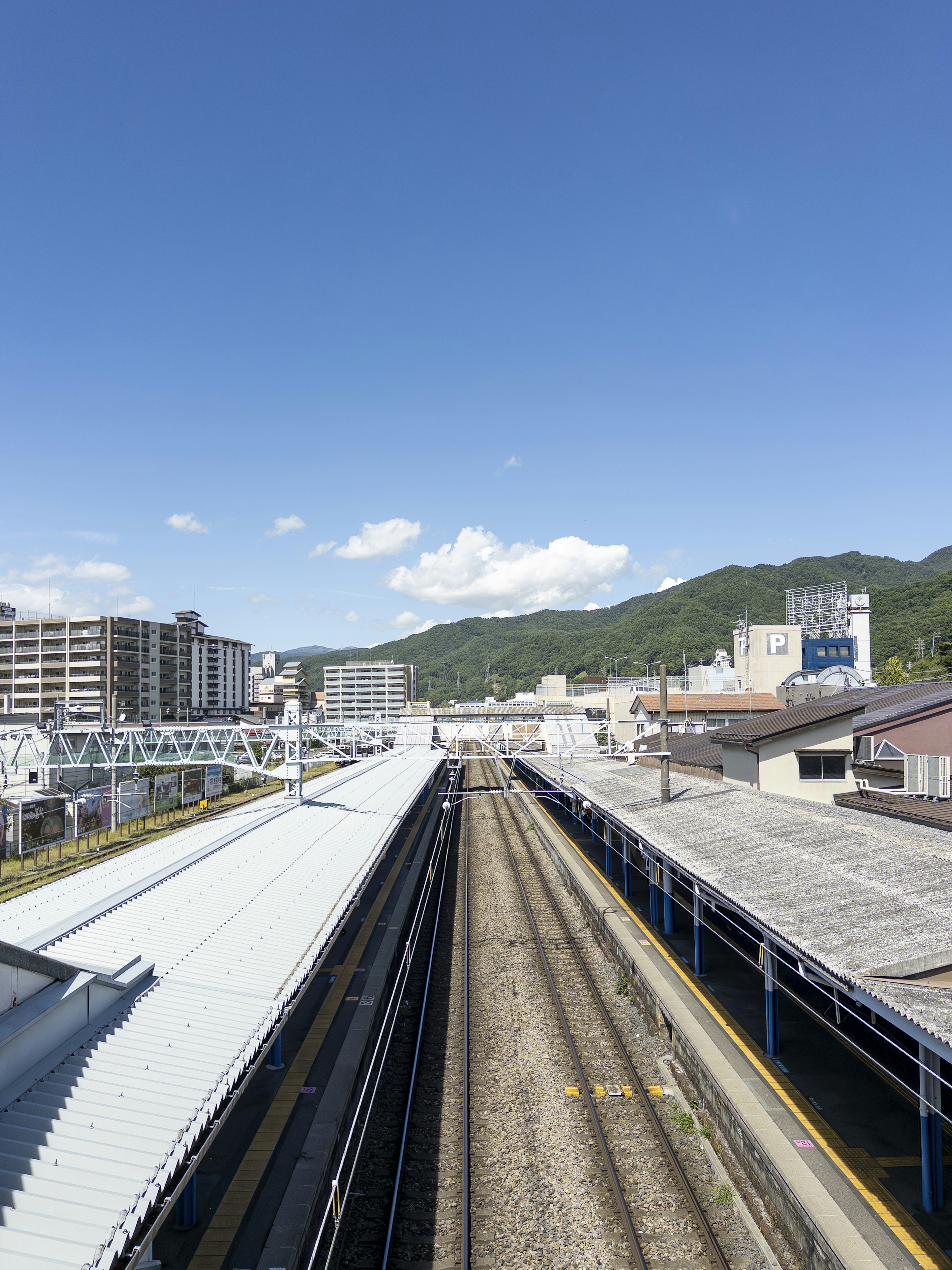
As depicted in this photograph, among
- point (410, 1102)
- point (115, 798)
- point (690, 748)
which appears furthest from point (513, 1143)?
point (115, 798)

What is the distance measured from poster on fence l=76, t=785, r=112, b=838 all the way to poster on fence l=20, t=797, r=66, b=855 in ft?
1.89

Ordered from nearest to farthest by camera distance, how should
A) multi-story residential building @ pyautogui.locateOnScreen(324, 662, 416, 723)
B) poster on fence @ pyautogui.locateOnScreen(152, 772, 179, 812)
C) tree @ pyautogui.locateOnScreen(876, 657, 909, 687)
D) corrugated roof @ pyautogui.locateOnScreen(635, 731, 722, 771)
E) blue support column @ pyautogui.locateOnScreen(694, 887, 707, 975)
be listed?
blue support column @ pyautogui.locateOnScreen(694, 887, 707, 975)
corrugated roof @ pyautogui.locateOnScreen(635, 731, 722, 771)
poster on fence @ pyautogui.locateOnScreen(152, 772, 179, 812)
tree @ pyautogui.locateOnScreen(876, 657, 909, 687)
multi-story residential building @ pyautogui.locateOnScreen(324, 662, 416, 723)

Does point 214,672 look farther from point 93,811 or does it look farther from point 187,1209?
point 187,1209

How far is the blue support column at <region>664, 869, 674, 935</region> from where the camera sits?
1619cm

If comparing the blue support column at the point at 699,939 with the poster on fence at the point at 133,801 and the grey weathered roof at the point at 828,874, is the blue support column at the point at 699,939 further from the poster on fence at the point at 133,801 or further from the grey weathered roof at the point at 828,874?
the poster on fence at the point at 133,801

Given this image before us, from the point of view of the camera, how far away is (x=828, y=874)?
1113 centimetres

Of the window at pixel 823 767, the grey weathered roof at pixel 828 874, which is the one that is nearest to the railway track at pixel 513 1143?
the grey weathered roof at pixel 828 874

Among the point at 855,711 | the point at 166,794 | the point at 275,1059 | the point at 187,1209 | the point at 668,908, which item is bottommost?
the point at 166,794

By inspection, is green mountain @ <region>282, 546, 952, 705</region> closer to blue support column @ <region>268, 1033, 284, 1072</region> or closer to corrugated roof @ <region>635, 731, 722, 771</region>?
corrugated roof @ <region>635, 731, 722, 771</region>

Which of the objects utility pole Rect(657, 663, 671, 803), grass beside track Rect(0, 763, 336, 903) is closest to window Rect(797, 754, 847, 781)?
utility pole Rect(657, 663, 671, 803)

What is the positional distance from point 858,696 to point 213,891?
85.4ft

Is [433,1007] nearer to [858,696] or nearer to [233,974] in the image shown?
[233,974]

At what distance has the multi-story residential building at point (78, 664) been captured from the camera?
75.1m

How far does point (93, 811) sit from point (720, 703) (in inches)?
1411
